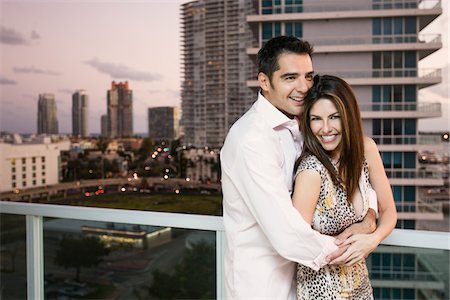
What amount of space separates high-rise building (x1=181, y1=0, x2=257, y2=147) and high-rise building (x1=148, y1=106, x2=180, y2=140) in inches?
11.9

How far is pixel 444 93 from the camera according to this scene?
1540 centimetres

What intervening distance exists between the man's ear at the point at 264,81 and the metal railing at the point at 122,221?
432mm

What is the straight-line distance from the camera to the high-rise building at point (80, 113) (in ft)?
40.0

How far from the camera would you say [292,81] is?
3.57ft

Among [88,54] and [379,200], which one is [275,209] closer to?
[379,200]

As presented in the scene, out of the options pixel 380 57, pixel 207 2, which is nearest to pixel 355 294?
pixel 207 2

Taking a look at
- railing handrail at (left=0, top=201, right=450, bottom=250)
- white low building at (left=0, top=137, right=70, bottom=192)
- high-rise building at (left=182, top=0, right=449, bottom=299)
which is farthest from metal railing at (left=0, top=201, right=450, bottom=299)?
high-rise building at (left=182, top=0, right=449, bottom=299)

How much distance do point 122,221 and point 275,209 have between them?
28.9 inches

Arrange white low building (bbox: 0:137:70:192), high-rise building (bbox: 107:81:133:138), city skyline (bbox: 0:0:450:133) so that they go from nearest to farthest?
white low building (bbox: 0:137:70:192)
city skyline (bbox: 0:0:450:133)
high-rise building (bbox: 107:81:133:138)

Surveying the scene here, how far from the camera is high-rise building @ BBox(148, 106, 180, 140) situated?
13012 mm

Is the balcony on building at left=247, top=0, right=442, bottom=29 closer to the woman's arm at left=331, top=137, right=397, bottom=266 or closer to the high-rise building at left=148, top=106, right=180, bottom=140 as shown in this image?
A: the high-rise building at left=148, top=106, right=180, bottom=140

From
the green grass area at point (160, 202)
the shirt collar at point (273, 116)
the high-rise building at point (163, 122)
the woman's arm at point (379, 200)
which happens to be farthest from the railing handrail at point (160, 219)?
the high-rise building at point (163, 122)

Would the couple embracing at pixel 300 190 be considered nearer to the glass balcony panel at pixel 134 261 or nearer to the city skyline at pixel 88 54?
the glass balcony panel at pixel 134 261

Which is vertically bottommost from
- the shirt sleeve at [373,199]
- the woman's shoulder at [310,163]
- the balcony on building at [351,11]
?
the shirt sleeve at [373,199]
